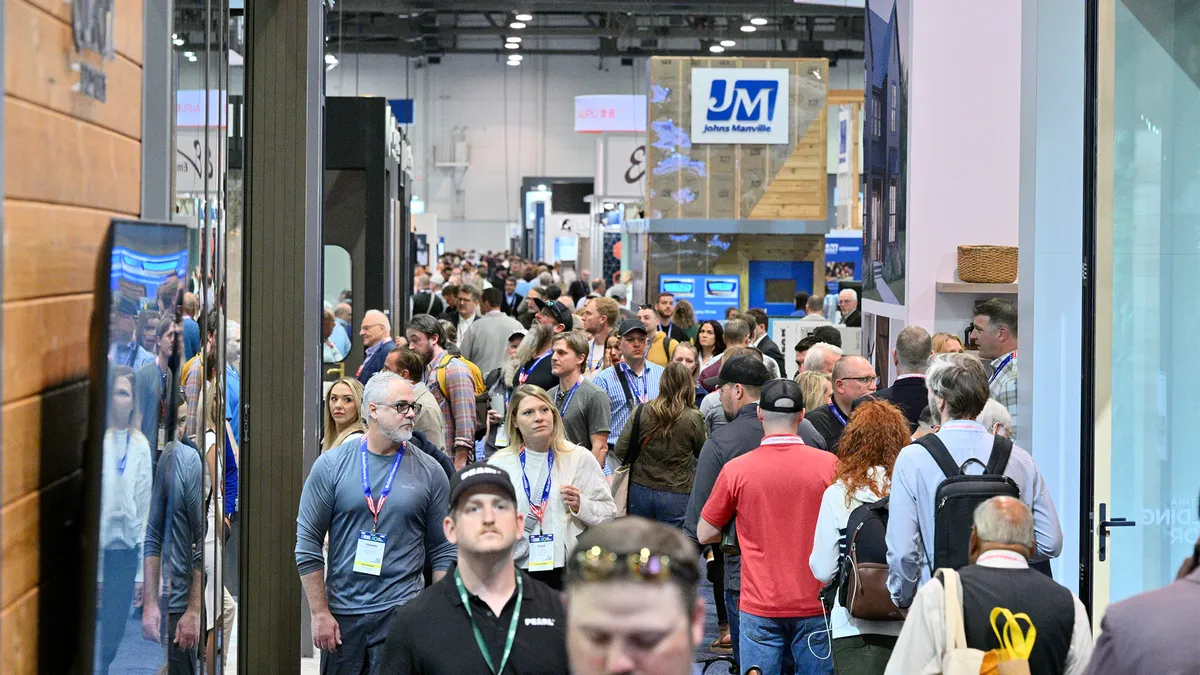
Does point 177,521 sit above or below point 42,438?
below

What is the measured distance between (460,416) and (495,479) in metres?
4.80

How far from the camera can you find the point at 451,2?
1158 inches

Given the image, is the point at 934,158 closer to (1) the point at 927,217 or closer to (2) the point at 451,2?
(1) the point at 927,217

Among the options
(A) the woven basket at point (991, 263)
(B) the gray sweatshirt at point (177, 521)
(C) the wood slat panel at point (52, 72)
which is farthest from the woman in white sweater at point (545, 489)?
(A) the woven basket at point (991, 263)

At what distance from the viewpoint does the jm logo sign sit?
15.5 meters

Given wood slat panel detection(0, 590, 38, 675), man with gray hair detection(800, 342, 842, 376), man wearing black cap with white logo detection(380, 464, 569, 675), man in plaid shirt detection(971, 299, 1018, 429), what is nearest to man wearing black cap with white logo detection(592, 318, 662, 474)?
man with gray hair detection(800, 342, 842, 376)

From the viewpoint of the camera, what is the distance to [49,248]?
6.68ft

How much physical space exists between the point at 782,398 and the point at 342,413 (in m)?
1.81

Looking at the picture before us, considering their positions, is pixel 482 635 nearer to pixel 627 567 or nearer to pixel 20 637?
pixel 20 637

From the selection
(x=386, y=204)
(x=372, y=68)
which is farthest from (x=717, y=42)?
(x=386, y=204)

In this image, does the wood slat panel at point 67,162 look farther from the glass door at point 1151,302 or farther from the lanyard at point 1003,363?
the lanyard at point 1003,363

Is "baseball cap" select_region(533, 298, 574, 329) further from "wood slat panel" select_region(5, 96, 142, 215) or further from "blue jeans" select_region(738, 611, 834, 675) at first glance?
"wood slat panel" select_region(5, 96, 142, 215)

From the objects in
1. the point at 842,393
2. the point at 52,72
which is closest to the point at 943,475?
the point at 842,393

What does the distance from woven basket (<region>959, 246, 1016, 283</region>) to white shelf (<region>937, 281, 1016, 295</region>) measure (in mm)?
42
